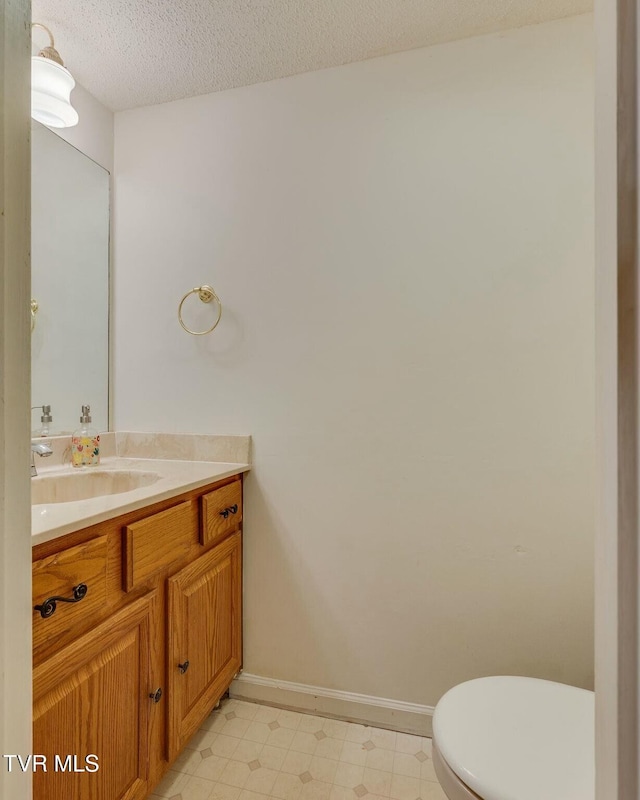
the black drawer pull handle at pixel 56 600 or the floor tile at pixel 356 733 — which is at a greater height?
the black drawer pull handle at pixel 56 600

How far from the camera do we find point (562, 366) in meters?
1.30

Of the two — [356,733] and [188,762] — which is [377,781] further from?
[188,762]

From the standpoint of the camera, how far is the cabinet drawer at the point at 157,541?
980 millimetres

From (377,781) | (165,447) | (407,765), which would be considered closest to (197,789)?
(377,781)

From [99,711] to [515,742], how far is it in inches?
34.4

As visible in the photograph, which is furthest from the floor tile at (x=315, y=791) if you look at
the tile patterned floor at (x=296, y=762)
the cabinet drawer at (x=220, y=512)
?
the cabinet drawer at (x=220, y=512)

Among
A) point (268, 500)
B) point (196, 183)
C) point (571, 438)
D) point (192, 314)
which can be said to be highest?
point (196, 183)

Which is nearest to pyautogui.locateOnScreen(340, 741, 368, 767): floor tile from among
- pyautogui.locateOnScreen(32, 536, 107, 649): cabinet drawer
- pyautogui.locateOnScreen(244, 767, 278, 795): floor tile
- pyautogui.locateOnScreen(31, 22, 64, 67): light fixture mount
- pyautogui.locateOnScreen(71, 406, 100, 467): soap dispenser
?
pyautogui.locateOnScreen(244, 767, 278, 795): floor tile

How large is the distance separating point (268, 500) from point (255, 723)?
733 mm

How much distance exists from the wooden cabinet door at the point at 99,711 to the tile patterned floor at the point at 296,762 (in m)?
0.26

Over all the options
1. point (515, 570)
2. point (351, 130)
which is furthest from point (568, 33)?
point (515, 570)

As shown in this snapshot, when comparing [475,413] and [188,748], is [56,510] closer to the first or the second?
[188,748]

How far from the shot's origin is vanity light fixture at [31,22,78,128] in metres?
1.24

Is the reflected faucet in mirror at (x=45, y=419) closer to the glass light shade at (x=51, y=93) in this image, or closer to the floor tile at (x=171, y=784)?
the glass light shade at (x=51, y=93)
